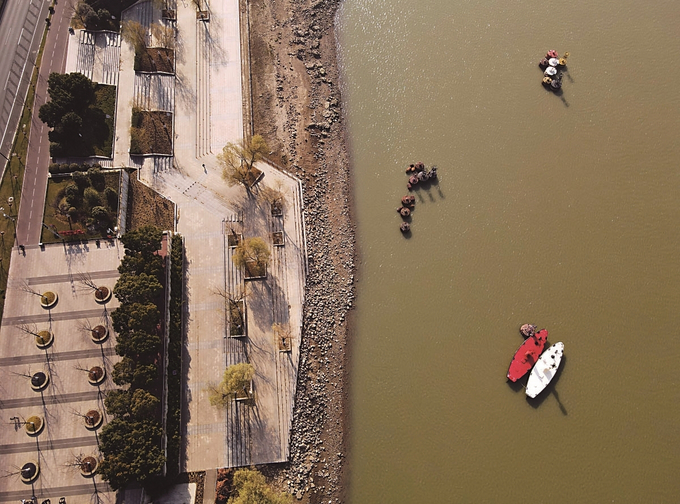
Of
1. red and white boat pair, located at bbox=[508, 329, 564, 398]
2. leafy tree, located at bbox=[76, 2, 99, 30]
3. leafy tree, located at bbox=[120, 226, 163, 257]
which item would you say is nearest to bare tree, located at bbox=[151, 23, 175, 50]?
leafy tree, located at bbox=[76, 2, 99, 30]

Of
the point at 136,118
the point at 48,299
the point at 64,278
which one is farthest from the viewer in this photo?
the point at 136,118

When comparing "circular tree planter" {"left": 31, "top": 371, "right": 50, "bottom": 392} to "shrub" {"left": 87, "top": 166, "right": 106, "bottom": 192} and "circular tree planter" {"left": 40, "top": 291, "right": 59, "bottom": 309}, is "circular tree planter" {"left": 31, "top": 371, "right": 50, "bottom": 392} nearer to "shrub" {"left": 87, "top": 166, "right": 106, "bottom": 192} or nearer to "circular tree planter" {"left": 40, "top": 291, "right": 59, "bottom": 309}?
"circular tree planter" {"left": 40, "top": 291, "right": 59, "bottom": 309}

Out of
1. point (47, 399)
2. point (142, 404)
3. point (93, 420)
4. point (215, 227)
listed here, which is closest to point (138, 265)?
point (215, 227)

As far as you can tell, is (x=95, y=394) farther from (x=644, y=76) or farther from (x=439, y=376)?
(x=644, y=76)

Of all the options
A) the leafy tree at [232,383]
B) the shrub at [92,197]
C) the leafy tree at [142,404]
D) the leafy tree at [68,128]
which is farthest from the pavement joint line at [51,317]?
the leafy tree at [68,128]

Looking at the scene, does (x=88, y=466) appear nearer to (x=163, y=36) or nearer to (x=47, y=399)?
(x=47, y=399)
